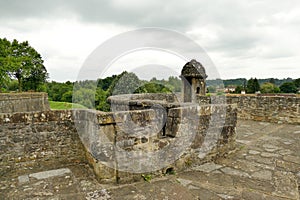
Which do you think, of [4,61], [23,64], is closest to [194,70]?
[4,61]

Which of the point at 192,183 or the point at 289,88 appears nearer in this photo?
the point at 192,183

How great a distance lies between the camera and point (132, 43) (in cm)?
712

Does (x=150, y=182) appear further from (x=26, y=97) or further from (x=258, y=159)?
(x=26, y=97)

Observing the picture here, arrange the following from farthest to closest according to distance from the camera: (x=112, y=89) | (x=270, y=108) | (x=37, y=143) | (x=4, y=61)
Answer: (x=4, y=61) → (x=112, y=89) → (x=270, y=108) → (x=37, y=143)

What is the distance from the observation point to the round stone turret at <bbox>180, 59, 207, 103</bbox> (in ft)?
34.5

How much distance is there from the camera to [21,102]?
1647cm

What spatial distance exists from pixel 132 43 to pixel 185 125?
426 centimetres

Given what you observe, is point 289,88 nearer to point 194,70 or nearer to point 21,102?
point 194,70

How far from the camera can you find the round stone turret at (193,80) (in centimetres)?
1051

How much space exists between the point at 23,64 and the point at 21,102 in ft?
45.4

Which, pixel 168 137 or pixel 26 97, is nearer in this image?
pixel 168 137

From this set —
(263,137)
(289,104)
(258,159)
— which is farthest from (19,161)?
(289,104)

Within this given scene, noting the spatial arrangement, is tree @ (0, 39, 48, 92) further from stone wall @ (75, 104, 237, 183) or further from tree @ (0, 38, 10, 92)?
stone wall @ (75, 104, 237, 183)

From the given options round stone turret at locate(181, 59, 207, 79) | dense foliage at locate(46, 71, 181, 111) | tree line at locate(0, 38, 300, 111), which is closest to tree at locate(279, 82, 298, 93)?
tree line at locate(0, 38, 300, 111)
